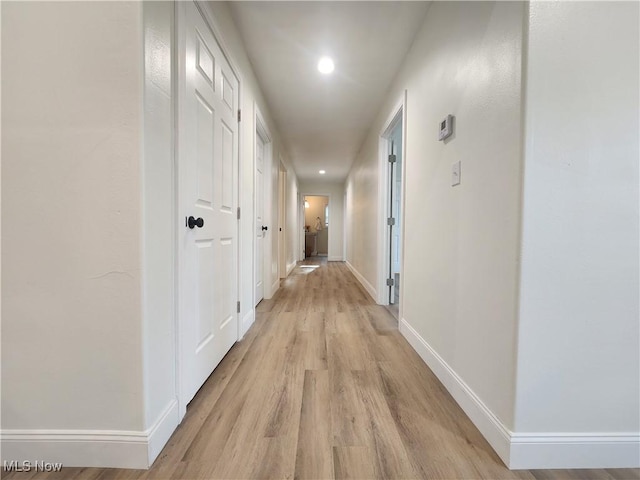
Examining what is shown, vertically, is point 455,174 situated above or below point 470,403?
above

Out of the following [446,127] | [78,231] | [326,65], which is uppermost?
[326,65]

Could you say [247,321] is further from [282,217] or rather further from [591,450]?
[282,217]

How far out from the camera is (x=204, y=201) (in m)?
1.42

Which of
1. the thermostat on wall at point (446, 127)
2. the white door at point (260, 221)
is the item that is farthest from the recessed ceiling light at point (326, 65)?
the thermostat on wall at point (446, 127)

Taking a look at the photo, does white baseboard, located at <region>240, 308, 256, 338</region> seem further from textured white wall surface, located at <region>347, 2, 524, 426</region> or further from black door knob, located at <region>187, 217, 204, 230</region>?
textured white wall surface, located at <region>347, 2, 524, 426</region>

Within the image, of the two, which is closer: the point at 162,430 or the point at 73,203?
the point at 73,203

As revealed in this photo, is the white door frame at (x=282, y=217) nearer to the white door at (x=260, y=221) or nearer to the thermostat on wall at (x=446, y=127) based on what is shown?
the white door at (x=260, y=221)

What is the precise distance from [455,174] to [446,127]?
276 mm

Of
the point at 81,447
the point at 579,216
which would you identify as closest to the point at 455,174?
the point at 579,216

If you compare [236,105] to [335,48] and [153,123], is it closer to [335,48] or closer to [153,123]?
[335,48]

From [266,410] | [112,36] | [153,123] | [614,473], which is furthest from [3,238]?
[614,473]

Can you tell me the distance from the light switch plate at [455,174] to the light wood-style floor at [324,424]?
1.07 m

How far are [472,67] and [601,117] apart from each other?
560 millimetres

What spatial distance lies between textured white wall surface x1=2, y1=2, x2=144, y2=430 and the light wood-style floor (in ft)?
1.11
